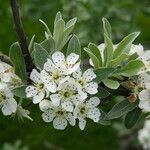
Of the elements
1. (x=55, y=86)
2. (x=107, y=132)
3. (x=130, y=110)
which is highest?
(x=55, y=86)

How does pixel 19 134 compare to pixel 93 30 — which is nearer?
pixel 93 30

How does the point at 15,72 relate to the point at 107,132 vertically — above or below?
above

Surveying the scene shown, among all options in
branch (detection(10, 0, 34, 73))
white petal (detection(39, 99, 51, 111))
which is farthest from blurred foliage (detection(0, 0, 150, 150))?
white petal (detection(39, 99, 51, 111))

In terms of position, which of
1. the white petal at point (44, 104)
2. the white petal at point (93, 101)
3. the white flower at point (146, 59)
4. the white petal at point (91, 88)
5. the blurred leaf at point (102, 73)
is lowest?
the white petal at point (93, 101)

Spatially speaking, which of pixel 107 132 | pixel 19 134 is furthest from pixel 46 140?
pixel 107 132

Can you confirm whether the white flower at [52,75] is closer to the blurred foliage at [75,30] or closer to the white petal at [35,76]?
the white petal at [35,76]

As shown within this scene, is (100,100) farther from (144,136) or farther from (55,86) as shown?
(144,136)

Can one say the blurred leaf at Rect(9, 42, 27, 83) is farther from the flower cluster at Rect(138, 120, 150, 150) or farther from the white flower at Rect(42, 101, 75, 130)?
the flower cluster at Rect(138, 120, 150, 150)

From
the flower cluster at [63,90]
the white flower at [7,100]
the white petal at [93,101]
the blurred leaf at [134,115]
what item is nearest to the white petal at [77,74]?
the flower cluster at [63,90]
